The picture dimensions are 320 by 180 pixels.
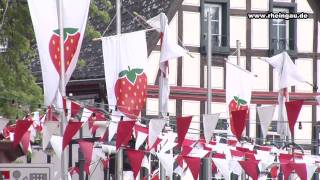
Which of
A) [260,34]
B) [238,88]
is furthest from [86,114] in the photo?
[260,34]

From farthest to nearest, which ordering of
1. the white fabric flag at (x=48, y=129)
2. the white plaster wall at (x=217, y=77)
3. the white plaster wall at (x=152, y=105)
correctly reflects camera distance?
the white plaster wall at (x=217, y=77)
the white plaster wall at (x=152, y=105)
the white fabric flag at (x=48, y=129)

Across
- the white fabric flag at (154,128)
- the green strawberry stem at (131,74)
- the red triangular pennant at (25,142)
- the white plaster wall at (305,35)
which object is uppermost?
the white plaster wall at (305,35)

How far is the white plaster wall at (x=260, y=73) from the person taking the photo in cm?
3288

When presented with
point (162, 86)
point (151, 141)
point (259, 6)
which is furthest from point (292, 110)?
point (259, 6)

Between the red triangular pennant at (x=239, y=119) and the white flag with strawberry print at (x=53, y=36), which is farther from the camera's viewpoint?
the red triangular pennant at (x=239, y=119)

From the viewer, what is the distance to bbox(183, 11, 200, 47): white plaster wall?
31547 millimetres

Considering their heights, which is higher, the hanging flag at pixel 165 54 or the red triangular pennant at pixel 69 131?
the hanging flag at pixel 165 54

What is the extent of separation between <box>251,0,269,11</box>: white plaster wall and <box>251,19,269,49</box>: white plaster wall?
413 millimetres

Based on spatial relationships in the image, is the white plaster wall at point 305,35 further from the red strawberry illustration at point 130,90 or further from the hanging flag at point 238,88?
the red strawberry illustration at point 130,90

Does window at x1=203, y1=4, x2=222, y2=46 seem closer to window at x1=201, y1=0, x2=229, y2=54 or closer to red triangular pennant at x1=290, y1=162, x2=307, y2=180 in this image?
window at x1=201, y1=0, x2=229, y2=54

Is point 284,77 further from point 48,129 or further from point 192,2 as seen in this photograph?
point 48,129

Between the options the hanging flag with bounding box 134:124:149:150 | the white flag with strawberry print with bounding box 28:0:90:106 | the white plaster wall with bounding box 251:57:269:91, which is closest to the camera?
the white flag with strawberry print with bounding box 28:0:90:106

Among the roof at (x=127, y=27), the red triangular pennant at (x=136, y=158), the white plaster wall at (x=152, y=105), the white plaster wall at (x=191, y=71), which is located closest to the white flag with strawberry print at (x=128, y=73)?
the red triangular pennant at (x=136, y=158)

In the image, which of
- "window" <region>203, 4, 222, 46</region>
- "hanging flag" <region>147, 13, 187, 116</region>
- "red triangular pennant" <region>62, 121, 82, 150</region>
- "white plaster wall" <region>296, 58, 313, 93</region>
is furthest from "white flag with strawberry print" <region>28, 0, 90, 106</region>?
"white plaster wall" <region>296, 58, 313, 93</region>
